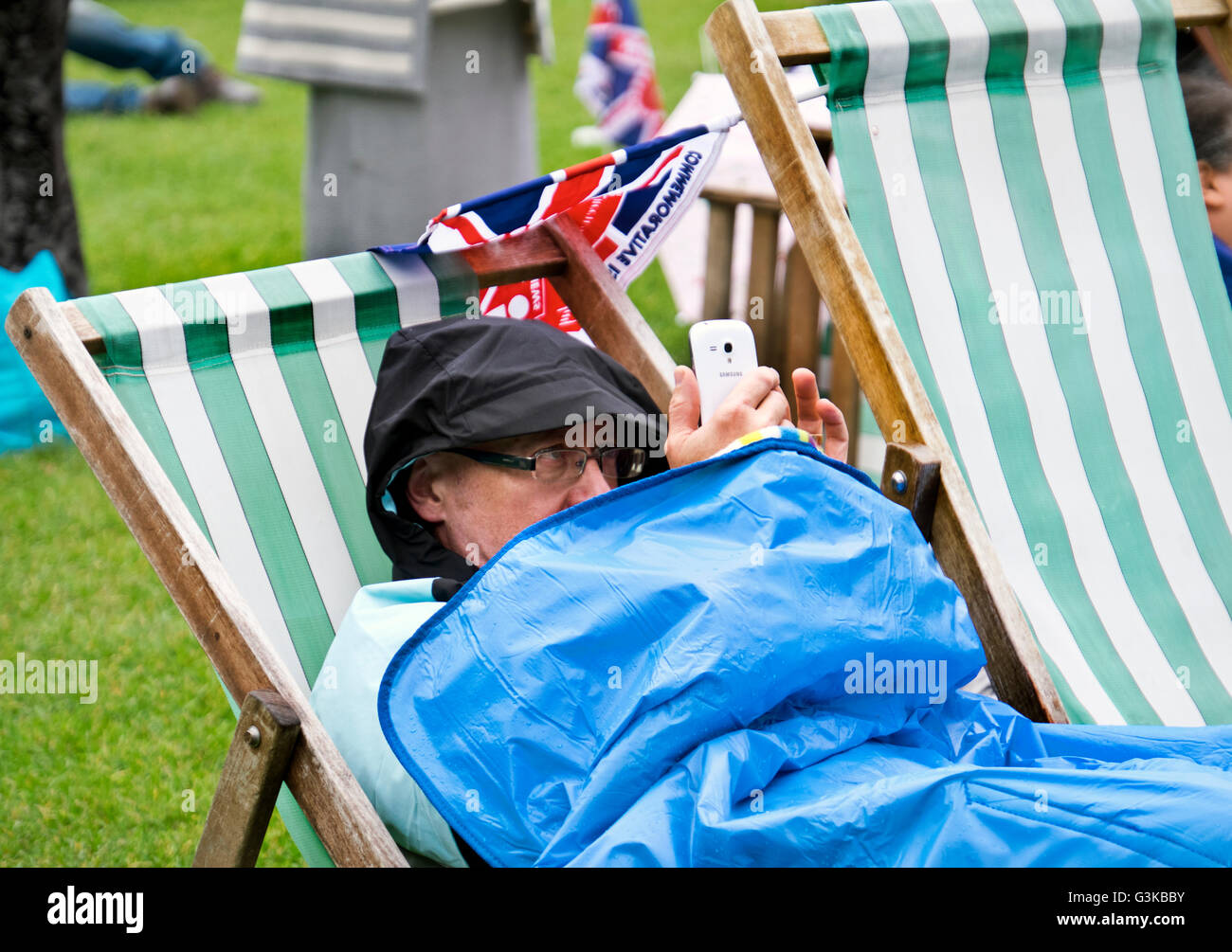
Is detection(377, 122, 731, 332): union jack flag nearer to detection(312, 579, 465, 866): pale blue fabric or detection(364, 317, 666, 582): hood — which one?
detection(364, 317, 666, 582): hood

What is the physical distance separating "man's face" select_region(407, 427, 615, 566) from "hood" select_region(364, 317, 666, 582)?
1.6 inches

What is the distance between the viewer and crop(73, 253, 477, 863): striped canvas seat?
7.73ft

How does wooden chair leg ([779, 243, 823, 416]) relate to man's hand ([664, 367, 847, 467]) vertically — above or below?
below

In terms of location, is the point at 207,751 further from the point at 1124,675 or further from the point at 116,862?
the point at 1124,675

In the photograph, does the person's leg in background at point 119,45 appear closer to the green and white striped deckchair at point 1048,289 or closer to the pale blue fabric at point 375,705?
the green and white striped deckchair at point 1048,289

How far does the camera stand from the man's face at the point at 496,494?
2219 mm

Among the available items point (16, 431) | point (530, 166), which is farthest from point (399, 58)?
point (16, 431)

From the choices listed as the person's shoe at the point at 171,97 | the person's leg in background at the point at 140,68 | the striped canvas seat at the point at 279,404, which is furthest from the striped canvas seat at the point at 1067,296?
the person's shoe at the point at 171,97

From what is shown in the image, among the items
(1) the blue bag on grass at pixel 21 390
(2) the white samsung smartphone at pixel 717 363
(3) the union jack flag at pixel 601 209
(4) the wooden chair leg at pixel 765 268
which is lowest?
(1) the blue bag on grass at pixel 21 390

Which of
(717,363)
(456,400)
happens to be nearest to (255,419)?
(456,400)

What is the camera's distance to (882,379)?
232cm

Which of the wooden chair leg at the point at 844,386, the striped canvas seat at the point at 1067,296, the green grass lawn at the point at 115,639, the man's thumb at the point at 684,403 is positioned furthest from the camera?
the wooden chair leg at the point at 844,386

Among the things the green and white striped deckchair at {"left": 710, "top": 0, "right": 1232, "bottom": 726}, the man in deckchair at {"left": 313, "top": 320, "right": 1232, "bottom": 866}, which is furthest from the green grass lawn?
the green and white striped deckchair at {"left": 710, "top": 0, "right": 1232, "bottom": 726}

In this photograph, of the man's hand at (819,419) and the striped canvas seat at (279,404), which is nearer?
the man's hand at (819,419)
